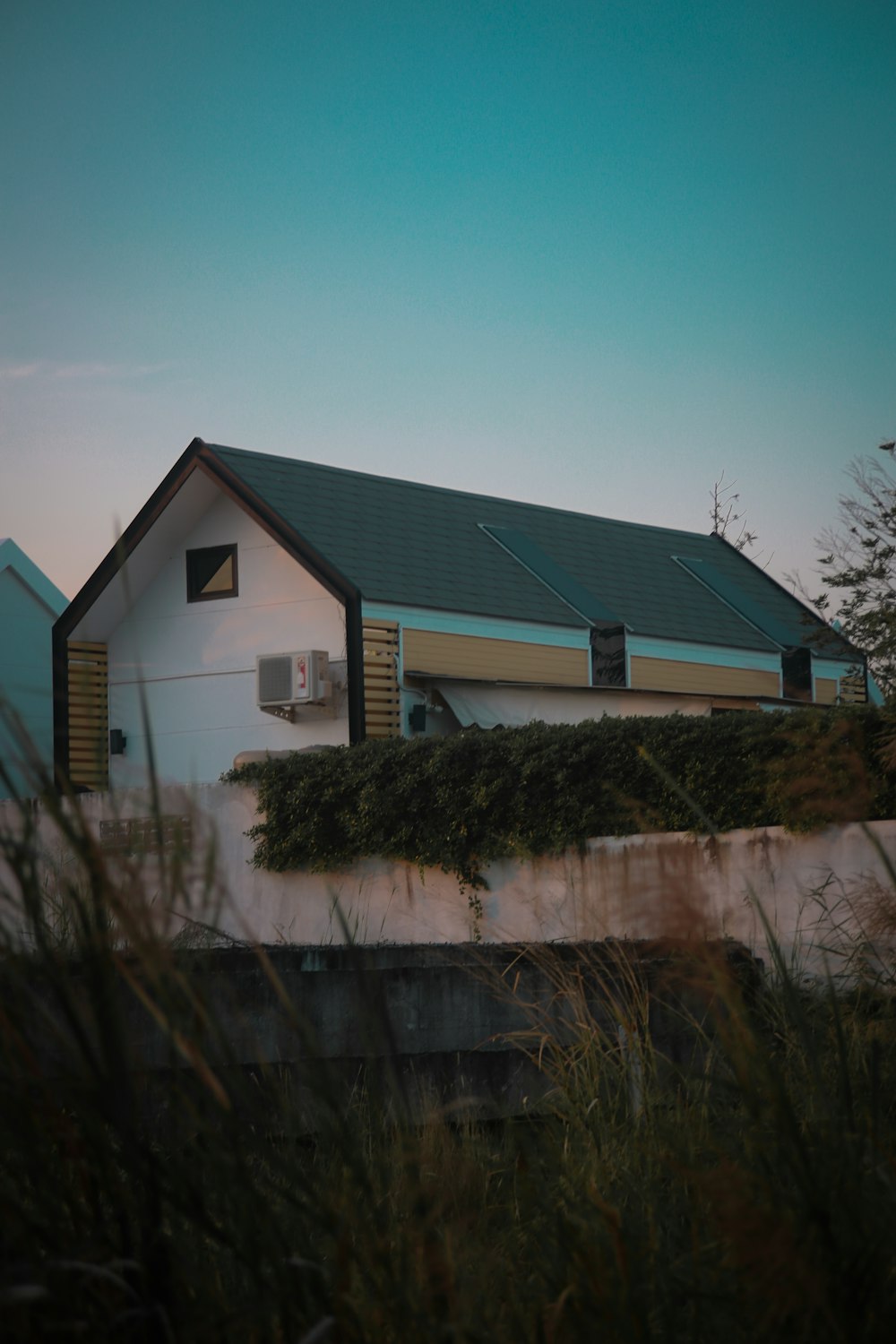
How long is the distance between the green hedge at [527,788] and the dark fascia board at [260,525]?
5.61 metres

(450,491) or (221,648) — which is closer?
(221,648)

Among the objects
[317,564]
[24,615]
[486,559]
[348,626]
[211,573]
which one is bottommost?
[348,626]

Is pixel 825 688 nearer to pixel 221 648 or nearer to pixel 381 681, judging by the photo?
pixel 381 681

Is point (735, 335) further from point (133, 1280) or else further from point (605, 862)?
point (133, 1280)

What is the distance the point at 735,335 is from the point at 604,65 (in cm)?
280

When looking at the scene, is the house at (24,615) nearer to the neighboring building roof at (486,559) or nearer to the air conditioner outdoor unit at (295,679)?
the neighboring building roof at (486,559)

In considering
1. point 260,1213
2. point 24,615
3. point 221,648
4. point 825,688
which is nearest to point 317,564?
point 221,648

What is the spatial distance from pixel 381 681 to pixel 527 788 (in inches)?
323

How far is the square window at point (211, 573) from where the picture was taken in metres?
20.2

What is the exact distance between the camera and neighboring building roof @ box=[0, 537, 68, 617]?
25938mm

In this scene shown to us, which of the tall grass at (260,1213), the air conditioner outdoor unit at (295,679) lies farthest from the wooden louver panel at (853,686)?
the tall grass at (260,1213)

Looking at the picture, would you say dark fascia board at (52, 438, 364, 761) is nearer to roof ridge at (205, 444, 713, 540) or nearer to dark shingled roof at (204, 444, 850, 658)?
dark shingled roof at (204, 444, 850, 658)

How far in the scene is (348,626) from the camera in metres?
18.2

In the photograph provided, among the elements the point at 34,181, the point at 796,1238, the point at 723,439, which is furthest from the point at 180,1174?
the point at 723,439
